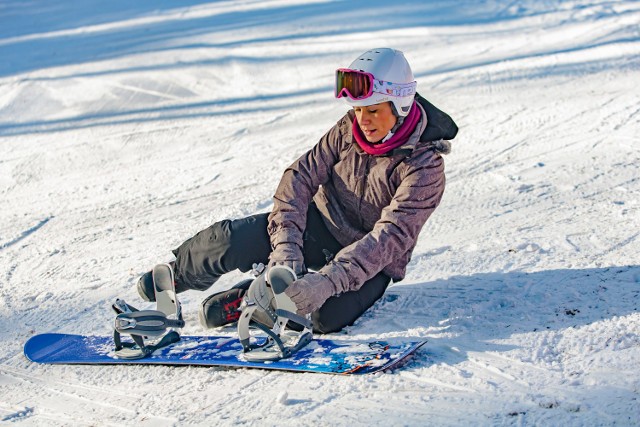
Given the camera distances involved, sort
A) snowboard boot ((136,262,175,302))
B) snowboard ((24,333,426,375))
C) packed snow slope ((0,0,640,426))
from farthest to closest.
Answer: snowboard boot ((136,262,175,302)) → snowboard ((24,333,426,375)) → packed snow slope ((0,0,640,426))

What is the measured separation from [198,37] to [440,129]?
7.57m

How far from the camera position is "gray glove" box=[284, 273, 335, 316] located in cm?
340

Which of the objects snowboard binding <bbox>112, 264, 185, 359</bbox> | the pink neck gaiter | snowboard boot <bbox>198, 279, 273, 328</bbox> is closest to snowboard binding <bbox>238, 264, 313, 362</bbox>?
snowboard boot <bbox>198, 279, 273, 328</bbox>

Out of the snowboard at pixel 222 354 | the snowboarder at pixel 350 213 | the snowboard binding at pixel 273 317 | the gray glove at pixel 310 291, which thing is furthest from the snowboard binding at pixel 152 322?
the gray glove at pixel 310 291

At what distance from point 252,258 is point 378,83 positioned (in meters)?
1.05

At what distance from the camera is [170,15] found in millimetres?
12219

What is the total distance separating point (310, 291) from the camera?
342cm

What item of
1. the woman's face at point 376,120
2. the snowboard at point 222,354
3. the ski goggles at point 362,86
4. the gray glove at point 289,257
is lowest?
the snowboard at point 222,354

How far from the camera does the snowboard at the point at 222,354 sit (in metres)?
3.39

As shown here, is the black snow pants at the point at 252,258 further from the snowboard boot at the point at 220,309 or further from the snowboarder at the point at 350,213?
the snowboard boot at the point at 220,309

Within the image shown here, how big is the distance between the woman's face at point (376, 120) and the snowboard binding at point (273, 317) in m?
0.77

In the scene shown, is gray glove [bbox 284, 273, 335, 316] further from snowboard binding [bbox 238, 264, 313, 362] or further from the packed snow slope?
the packed snow slope

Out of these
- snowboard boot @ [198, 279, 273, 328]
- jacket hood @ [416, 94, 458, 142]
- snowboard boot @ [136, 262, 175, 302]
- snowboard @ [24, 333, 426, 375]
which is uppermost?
jacket hood @ [416, 94, 458, 142]

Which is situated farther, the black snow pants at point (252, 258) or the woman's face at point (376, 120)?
the black snow pants at point (252, 258)
